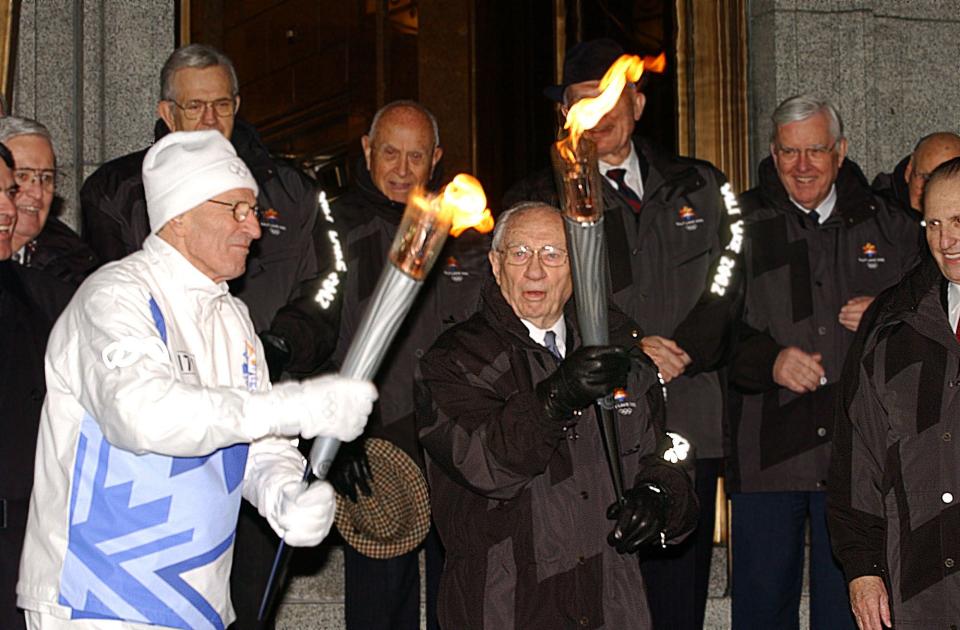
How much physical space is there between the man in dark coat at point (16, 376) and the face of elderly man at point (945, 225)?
2703 millimetres

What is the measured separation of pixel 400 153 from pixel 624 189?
35.1 inches

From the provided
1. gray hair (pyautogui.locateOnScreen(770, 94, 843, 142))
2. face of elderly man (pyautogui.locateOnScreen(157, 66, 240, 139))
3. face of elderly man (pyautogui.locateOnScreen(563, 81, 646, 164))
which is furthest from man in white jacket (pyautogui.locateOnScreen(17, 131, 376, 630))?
gray hair (pyautogui.locateOnScreen(770, 94, 843, 142))

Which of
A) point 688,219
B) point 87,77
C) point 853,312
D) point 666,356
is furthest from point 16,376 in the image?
point 853,312

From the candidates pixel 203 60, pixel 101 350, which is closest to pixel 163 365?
pixel 101 350

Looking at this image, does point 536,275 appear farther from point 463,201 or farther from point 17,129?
point 17,129

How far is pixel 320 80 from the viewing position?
25.7 ft

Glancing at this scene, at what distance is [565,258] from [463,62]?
3.62 meters

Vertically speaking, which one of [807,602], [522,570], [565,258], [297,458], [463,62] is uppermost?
[463,62]

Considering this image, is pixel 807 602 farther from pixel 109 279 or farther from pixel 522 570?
pixel 109 279

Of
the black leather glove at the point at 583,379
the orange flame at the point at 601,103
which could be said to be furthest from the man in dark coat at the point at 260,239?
the black leather glove at the point at 583,379

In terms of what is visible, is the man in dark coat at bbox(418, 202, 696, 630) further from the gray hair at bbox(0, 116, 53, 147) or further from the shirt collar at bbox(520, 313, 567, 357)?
the gray hair at bbox(0, 116, 53, 147)

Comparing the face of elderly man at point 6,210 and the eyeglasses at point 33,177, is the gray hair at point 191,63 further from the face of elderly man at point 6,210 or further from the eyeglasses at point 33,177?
the face of elderly man at point 6,210

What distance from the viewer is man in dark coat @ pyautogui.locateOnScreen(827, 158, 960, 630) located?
182 inches

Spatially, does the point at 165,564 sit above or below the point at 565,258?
below
